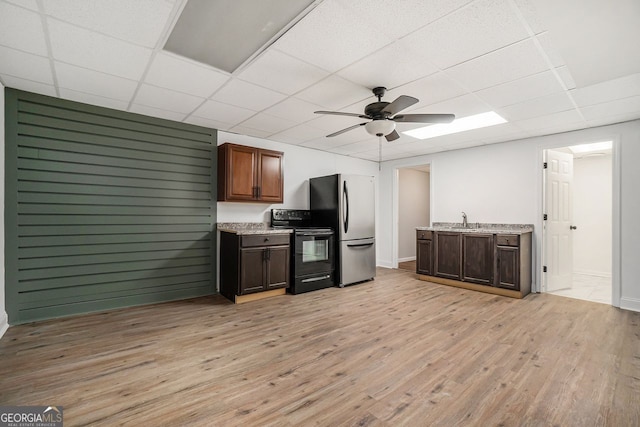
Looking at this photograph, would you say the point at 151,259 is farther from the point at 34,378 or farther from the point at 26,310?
the point at 34,378

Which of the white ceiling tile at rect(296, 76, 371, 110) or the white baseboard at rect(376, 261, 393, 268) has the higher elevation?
the white ceiling tile at rect(296, 76, 371, 110)

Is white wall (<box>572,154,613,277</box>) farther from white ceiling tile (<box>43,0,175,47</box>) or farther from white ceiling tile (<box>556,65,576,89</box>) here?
white ceiling tile (<box>43,0,175,47</box>)

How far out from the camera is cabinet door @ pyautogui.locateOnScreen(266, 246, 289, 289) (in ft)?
13.2

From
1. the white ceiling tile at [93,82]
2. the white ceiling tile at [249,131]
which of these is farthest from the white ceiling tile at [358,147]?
the white ceiling tile at [93,82]

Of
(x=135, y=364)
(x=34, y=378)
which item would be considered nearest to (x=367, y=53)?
(x=135, y=364)

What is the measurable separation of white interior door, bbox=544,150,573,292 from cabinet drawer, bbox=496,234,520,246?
75 cm

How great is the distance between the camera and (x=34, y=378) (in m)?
2.01

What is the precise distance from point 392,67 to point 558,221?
13.3ft

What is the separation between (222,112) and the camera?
3.62m

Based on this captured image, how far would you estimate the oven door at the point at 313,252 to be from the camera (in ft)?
14.2

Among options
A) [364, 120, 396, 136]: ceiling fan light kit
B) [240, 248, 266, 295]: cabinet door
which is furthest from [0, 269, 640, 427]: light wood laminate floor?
[364, 120, 396, 136]: ceiling fan light kit

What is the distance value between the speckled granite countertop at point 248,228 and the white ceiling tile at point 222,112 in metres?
1.51

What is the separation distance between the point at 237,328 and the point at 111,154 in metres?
2.62

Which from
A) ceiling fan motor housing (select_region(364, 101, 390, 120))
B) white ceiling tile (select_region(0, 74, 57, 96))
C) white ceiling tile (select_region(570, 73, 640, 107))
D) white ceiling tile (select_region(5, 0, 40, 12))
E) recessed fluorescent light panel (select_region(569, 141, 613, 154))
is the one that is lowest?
ceiling fan motor housing (select_region(364, 101, 390, 120))
